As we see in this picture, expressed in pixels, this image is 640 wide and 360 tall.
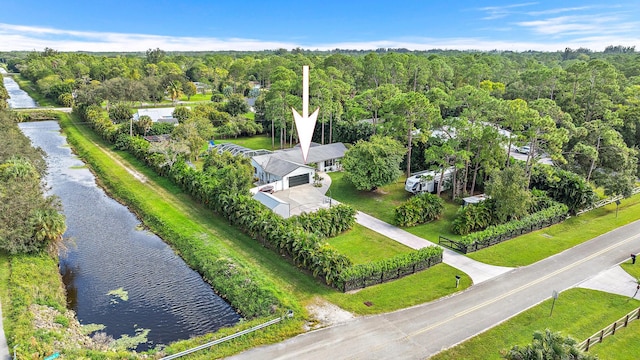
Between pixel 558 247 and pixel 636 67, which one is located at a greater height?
pixel 636 67

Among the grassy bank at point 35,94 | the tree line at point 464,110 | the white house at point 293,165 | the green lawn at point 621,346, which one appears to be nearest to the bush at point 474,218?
the tree line at point 464,110

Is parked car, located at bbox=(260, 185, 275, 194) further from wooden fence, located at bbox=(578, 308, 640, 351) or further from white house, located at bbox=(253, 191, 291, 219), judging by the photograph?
wooden fence, located at bbox=(578, 308, 640, 351)

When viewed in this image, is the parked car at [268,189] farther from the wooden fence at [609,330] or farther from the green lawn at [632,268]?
the green lawn at [632,268]

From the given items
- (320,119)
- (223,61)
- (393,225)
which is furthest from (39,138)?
(223,61)

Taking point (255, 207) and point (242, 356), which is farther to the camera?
point (255, 207)

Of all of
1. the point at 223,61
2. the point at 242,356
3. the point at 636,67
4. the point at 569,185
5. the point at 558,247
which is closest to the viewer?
the point at 242,356

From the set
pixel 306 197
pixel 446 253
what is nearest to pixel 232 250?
pixel 306 197

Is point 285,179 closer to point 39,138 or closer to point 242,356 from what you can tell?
point 242,356
